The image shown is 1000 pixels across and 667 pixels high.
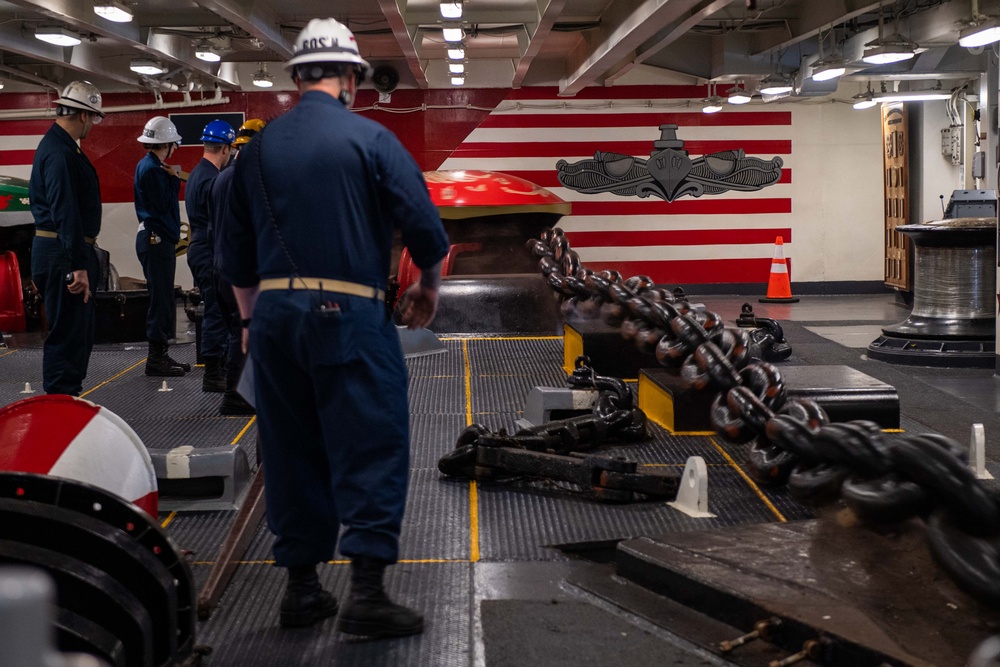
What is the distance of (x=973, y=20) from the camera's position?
714 centimetres

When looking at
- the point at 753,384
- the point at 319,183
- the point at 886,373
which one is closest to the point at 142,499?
the point at 319,183

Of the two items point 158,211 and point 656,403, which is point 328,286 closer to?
point 656,403

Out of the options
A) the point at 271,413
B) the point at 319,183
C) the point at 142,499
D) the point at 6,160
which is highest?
the point at 6,160

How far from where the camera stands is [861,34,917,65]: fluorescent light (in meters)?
8.28

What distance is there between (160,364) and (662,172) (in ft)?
27.1

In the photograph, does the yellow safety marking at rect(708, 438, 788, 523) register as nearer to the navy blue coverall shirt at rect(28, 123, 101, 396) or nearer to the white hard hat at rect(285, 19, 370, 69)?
the white hard hat at rect(285, 19, 370, 69)

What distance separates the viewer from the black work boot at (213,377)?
607 cm

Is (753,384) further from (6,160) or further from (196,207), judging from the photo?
(6,160)

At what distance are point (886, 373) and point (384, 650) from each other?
5.20 m

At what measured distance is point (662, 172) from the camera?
529 inches

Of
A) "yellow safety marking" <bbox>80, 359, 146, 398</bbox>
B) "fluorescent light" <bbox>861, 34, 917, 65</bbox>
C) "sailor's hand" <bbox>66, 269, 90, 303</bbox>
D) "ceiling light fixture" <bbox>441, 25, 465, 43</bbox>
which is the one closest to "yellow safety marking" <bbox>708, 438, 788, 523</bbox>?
"sailor's hand" <bbox>66, 269, 90, 303</bbox>

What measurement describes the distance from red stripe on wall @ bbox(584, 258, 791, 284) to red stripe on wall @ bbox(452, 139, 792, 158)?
143cm

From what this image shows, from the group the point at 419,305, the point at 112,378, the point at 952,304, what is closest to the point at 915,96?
the point at 952,304

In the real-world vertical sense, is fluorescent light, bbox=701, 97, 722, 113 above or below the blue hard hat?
above
